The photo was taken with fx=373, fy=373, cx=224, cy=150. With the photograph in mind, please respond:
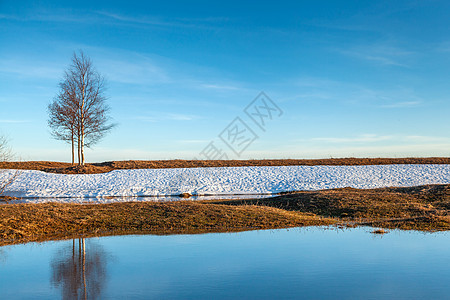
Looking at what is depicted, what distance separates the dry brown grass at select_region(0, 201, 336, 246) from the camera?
1484cm

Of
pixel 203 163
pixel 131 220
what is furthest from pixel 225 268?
pixel 203 163

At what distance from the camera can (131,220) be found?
1677 centimetres

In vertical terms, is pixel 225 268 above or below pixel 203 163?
below

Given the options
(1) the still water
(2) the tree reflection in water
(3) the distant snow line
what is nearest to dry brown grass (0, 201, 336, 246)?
(1) the still water

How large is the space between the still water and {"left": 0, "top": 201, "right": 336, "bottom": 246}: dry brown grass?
6.67 ft

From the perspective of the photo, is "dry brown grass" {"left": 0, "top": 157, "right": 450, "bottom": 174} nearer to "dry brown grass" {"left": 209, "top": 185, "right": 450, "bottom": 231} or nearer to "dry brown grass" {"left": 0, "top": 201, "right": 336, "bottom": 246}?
"dry brown grass" {"left": 209, "top": 185, "right": 450, "bottom": 231}

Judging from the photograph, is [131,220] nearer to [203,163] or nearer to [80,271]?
[80,271]

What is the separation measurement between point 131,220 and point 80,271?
306 inches

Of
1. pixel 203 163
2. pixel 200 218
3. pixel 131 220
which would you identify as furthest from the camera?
pixel 203 163

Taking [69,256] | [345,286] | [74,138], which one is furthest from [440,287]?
[74,138]

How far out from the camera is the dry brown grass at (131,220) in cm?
1484

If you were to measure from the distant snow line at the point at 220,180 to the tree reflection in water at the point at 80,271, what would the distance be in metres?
19.7

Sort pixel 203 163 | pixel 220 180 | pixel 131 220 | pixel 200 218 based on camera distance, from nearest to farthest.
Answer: pixel 131 220
pixel 200 218
pixel 220 180
pixel 203 163

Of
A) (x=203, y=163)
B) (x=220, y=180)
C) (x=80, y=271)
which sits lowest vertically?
(x=80, y=271)
